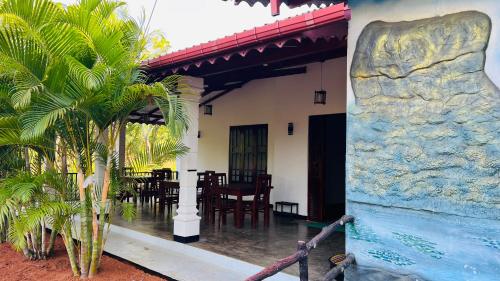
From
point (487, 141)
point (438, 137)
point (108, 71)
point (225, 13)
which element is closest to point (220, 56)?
point (108, 71)

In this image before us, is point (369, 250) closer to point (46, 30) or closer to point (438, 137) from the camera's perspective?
point (438, 137)

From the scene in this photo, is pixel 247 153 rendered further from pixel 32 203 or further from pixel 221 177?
pixel 32 203

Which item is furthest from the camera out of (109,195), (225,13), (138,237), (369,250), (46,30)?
(225,13)

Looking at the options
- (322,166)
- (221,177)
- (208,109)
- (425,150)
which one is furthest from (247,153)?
(425,150)

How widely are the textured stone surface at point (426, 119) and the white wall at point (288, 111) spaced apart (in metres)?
3.70

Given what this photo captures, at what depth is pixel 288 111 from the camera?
26.2ft

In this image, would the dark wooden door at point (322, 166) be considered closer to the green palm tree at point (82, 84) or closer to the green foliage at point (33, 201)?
the green palm tree at point (82, 84)

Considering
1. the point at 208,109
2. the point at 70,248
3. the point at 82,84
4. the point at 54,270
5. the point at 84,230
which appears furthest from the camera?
the point at 208,109

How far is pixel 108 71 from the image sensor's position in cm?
373

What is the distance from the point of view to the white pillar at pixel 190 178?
18.3 ft

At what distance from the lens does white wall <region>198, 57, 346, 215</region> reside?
23.4 ft

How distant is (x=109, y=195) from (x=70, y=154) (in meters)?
0.65

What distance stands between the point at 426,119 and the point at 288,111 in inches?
201

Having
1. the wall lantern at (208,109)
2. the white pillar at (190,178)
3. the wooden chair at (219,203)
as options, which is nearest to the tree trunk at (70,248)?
the white pillar at (190,178)
